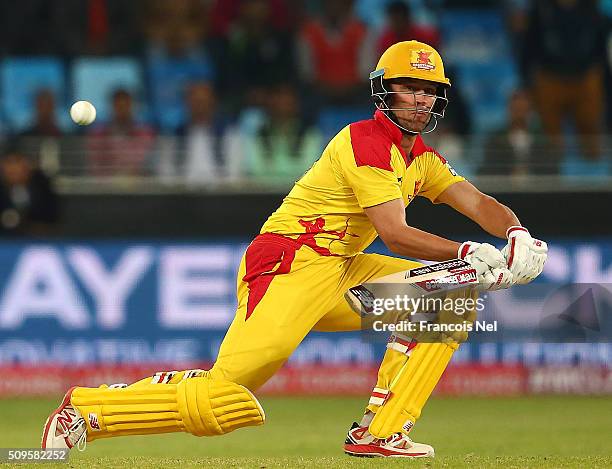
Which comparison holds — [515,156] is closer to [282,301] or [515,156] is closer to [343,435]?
[343,435]

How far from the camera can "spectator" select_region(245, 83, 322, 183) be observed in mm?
10906

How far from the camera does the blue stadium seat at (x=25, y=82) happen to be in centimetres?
1259

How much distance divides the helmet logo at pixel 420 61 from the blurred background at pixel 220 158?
345 centimetres

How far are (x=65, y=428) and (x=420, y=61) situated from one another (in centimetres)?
225

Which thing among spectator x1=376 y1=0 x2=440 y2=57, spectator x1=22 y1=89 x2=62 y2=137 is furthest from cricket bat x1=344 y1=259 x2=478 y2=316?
spectator x1=376 y1=0 x2=440 y2=57

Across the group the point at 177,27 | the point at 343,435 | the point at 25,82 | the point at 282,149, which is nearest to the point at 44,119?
the point at 25,82

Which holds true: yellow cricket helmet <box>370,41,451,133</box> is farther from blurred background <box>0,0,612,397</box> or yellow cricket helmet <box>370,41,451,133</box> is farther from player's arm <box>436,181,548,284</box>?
blurred background <box>0,0,612,397</box>

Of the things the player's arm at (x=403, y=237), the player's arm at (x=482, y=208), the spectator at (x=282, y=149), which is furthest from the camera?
the spectator at (x=282, y=149)

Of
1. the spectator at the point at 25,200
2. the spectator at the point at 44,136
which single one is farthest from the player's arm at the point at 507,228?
the spectator at the point at 44,136

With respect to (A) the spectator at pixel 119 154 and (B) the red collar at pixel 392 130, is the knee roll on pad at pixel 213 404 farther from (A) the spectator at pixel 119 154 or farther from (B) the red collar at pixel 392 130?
(A) the spectator at pixel 119 154

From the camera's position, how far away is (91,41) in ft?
42.8

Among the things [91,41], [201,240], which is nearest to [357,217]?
[201,240]

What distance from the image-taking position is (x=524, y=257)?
5656 millimetres

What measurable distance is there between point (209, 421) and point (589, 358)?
5065 mm
